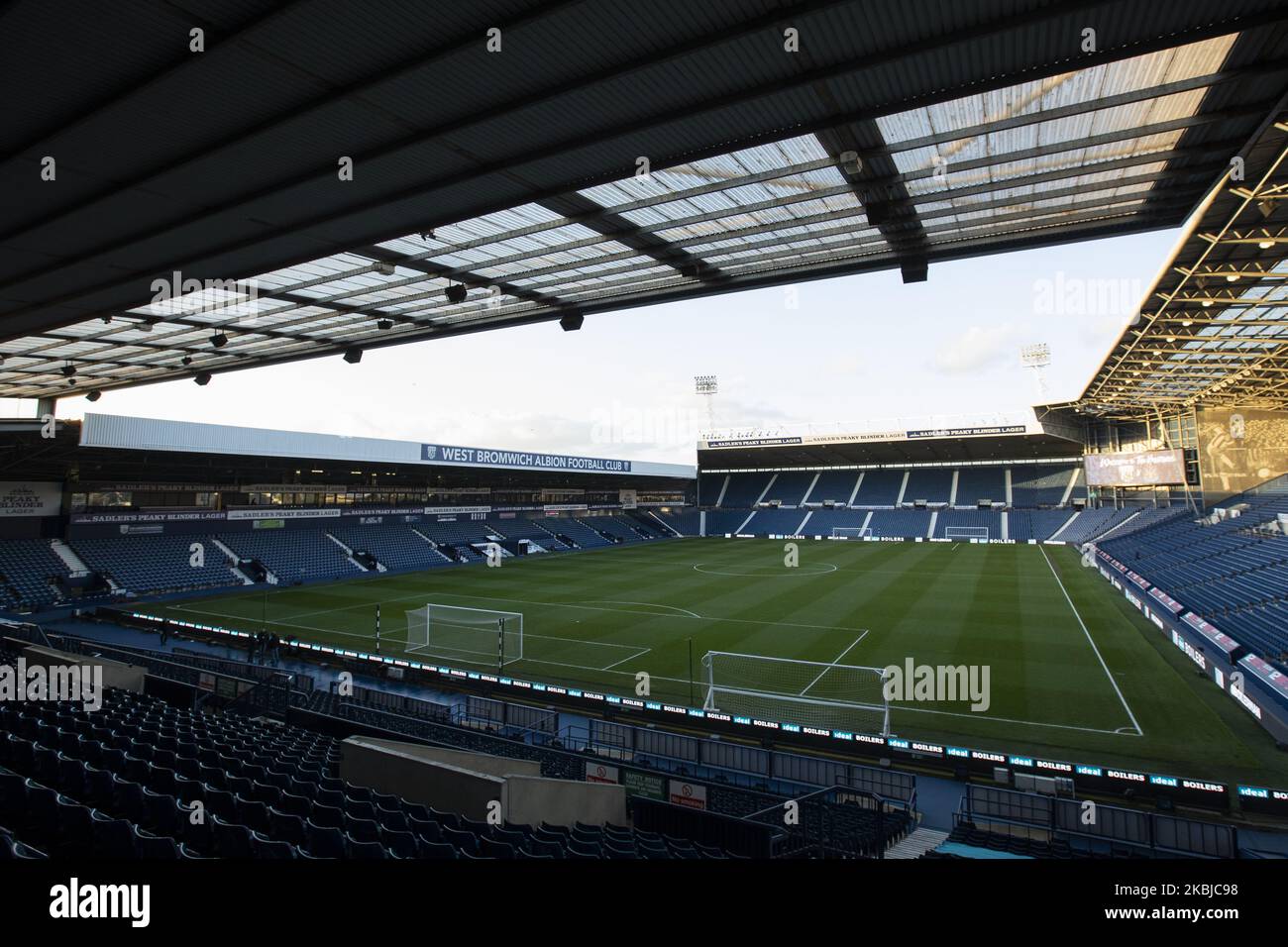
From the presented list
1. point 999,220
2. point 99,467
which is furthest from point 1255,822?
point 99,467

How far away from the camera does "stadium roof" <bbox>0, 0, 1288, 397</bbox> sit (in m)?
5.20

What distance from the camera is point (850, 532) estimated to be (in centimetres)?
6762

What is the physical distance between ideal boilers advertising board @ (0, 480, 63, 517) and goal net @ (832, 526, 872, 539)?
60.3 metres

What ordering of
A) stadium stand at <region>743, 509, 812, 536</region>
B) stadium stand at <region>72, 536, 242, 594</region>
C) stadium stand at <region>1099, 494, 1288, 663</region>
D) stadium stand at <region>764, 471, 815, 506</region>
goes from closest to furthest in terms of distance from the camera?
stadium stand at <region>1099, 494, 1288, 663</region> → stadium stand at <region>72, 536, 242, 594</region> → stadium stand at <region>743, 509, 812, 536</region> → stadium stand at <region>764, 471, 815, 506</region>

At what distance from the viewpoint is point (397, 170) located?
24.6 feet

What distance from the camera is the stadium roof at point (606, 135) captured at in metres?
5.20

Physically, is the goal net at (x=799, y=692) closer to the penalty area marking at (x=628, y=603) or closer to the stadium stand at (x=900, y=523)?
the penalty area marking at (x=628, y=603)

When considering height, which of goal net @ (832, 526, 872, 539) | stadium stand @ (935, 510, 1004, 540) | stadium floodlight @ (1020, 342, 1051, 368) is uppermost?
stadium floodlight @ (1020, 342, 1051, 368)

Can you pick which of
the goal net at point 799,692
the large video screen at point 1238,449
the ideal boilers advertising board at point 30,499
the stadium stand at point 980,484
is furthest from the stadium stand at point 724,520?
the ideal boilers advertising board at point 30,499

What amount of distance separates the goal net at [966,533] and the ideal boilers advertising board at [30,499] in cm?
6564

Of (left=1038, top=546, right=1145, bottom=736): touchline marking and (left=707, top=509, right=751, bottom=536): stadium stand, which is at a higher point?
(left=707, top=509, right=751, bottom=536): stadium stand

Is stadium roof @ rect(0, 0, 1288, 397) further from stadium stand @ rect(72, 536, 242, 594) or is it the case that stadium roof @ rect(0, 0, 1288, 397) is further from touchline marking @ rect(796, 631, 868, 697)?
stadium stand @ rect(72, 536, 242, 594)

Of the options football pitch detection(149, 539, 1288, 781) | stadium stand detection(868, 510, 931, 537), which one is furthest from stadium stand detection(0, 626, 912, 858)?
Result: stadium stand detection(868, 510, 931, 537)
